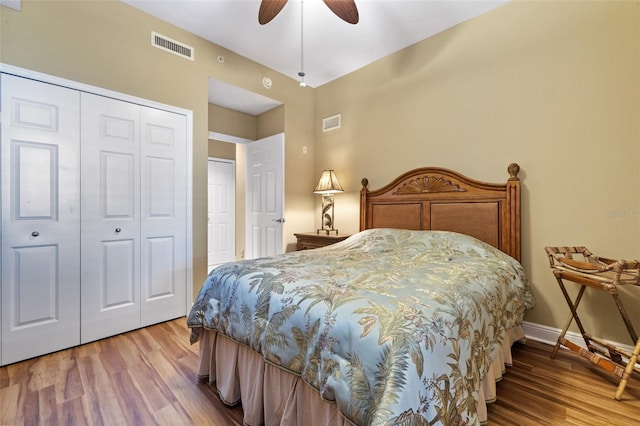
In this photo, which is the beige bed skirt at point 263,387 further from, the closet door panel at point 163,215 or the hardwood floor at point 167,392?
the closet door panel at point 163,215

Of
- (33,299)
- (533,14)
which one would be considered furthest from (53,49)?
(533,14)

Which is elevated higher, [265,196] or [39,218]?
[265,196]

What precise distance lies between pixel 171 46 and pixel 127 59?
452 mm

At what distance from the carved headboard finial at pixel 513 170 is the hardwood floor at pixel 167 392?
1.35m

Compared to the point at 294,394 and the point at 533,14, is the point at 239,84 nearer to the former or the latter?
the point at 533,14

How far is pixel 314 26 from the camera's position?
8.98 feet

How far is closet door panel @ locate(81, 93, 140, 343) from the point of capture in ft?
7.45

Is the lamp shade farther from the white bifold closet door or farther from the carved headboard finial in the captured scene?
the carved headboard finial

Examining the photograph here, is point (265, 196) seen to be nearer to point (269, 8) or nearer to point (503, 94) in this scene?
point (269, 8)

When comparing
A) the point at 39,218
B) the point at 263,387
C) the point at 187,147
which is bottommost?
the point at 263,387

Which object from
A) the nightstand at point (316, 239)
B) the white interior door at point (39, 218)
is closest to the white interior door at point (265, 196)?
the nightstand at point (316, 239)

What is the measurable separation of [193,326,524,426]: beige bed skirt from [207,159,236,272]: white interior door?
3676 millimetres

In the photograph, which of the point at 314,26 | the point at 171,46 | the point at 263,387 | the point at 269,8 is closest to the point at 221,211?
the point at 171,46

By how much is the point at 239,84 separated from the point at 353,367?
325cm
